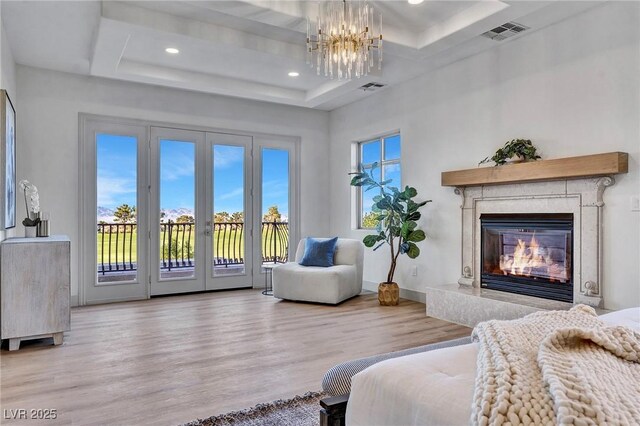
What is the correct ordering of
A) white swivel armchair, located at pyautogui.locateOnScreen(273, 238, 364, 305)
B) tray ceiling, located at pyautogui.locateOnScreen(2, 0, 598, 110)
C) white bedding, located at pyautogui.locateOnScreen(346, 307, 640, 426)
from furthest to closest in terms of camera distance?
white swivel armchair, located at pyautogui.locateOnScreen(273, 238, 364, 305), tray ceiling, located at pyautogui.locateOnScreen(2, 0, 598, 110), white bedding, located at pyautogui.locateOnScreen(346, 307, 640, 426)

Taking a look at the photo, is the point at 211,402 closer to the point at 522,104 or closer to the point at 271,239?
the point at 522,104

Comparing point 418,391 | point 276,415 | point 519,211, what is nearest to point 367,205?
point 519,211

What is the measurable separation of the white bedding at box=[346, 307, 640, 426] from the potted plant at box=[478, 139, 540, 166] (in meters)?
3.15

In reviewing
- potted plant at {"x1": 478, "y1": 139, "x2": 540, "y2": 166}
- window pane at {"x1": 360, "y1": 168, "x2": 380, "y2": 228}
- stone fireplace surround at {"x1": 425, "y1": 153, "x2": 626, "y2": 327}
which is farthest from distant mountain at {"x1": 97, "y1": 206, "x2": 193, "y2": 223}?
potted plant at {"x1": 478, "y1": 139, "x2": 540, "y2": 166}

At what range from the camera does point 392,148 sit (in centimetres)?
618

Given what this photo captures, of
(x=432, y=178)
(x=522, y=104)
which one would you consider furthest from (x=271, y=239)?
(x=522, y=104)

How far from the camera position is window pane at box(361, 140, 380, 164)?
6.48 metres

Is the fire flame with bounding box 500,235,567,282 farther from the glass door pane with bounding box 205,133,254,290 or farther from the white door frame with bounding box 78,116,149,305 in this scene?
the white door frame with bounding box 78,116,149,305

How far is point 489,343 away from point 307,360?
7.21ft

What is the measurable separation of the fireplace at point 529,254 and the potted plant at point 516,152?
56cm

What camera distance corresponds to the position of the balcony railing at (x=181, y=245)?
221 inches

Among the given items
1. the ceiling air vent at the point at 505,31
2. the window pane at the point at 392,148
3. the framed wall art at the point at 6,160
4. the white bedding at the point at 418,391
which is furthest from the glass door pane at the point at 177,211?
the white bedding at the point at 418,391

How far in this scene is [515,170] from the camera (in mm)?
4074

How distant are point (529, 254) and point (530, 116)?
1371 mm
